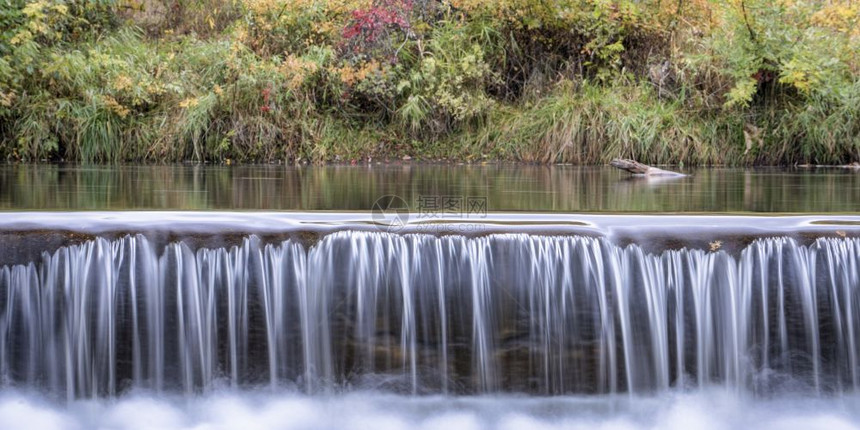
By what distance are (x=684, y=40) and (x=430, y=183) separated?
5082 mm

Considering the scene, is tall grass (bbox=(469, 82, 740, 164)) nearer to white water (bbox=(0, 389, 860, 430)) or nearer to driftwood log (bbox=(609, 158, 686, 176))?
driftwood log (bbox=(609, 158, 686, 176))

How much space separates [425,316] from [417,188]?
2117mm

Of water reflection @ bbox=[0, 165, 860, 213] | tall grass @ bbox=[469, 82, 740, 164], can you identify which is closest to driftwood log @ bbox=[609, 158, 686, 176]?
water reflection @ bbox=[0, 165, 860, 213]

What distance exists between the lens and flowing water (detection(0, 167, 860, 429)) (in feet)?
12.3

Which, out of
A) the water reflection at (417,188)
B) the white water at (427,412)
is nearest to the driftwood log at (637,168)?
the water reflection at (417,188)

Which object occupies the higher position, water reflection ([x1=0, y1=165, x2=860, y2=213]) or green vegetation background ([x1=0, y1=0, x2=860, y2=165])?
green vegetation background ([x1=0, y1=0, x2=860, y2=165])

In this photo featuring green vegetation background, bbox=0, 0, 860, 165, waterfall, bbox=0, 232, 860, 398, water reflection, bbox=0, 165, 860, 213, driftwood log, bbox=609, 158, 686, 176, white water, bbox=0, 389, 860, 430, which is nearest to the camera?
white water, bbox=0, 389, 860, 430

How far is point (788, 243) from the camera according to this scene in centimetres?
379

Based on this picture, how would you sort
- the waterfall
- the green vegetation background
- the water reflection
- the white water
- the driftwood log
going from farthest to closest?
the green vegetation background, the driftwood log, the water reflection, the waterfall, the white water

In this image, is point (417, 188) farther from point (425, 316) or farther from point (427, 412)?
point (427, 412)

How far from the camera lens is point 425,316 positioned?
3.81m

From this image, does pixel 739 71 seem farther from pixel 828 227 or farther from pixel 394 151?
pixel 828 227

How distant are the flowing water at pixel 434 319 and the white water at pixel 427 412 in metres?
0.01

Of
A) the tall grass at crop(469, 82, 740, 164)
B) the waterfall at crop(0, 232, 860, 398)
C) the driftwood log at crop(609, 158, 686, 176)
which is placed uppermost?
the tall grass at crop(469, 82, 740, 164)
